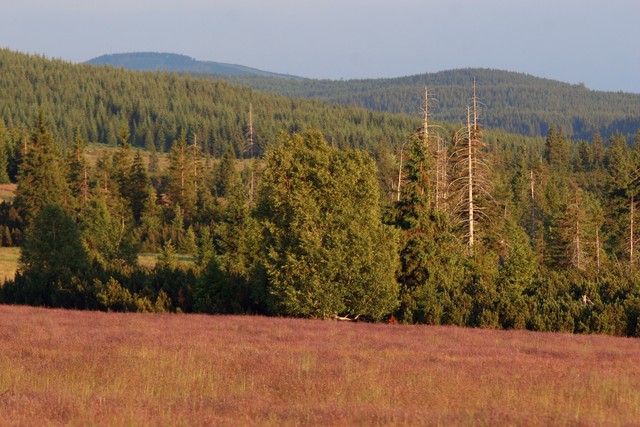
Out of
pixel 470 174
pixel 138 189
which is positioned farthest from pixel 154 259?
pixel 470 174

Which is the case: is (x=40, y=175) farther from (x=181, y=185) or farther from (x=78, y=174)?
(x=181, y=185)

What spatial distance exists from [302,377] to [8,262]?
64475 millimetres

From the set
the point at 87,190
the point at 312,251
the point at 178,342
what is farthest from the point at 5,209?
the point at 178,342

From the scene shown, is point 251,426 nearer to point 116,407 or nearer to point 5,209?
point 116,407

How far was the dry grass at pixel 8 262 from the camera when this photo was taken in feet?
208

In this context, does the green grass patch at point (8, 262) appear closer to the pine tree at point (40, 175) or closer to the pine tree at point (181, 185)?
the pine tree at point (40, 175)

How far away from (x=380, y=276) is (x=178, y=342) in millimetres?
15382

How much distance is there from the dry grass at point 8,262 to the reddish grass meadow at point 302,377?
45.6m

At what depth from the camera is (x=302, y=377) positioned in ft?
42.5

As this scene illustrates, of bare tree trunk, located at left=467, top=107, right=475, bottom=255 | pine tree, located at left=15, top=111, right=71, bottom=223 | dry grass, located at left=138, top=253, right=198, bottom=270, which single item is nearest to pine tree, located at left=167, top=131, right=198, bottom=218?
dry grass, located at left=138, top=253, right=198, bottom=270

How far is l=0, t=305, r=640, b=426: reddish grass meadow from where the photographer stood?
924cm

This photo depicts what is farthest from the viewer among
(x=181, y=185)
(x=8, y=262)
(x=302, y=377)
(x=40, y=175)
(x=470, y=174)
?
(x=181, y=185)

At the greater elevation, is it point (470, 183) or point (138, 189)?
point (470, 183)

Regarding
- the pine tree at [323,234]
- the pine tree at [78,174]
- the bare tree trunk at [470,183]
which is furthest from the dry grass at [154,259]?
the pine tree at [323,234]
